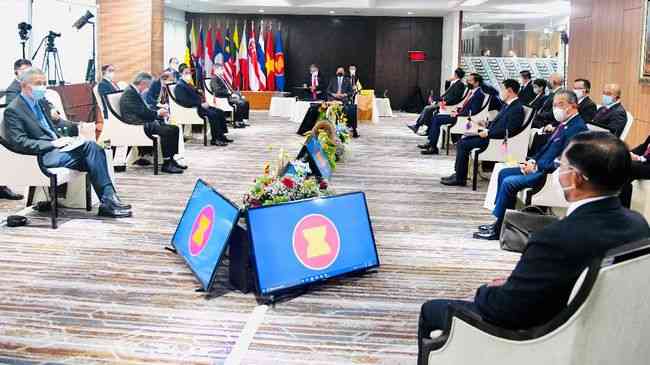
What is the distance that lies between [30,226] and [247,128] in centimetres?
968

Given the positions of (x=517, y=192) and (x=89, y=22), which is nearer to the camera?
(x=517, y=192)

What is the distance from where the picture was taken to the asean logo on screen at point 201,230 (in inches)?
195

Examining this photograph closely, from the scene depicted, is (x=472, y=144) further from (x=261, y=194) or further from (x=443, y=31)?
(x=443, y=31)

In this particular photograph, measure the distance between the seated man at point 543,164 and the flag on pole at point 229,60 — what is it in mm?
16199

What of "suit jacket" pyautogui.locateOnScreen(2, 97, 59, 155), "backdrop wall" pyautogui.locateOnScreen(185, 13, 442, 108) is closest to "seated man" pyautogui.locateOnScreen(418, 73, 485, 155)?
"suit jacket" pyautogui.locateOnScreen(2, 97, 59, 155)

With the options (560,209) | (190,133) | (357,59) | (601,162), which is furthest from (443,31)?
(601,162)

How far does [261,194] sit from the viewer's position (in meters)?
4.88

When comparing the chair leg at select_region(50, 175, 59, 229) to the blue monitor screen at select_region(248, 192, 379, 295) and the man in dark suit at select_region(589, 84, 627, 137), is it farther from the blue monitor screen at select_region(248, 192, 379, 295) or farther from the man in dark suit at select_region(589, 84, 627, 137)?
the man in dark suit at select_region(589, 84, 627, 137)

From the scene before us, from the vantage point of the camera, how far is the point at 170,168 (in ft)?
31.4

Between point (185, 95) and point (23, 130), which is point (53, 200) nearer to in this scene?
point (23, 130)

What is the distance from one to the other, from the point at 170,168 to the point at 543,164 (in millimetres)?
5004

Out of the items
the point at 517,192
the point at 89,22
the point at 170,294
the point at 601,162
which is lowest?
the point at 170,294

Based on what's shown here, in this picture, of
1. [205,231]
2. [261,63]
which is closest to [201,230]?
[205,231]

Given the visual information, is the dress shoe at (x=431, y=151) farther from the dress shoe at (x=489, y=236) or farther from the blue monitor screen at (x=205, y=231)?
the blue monitor screen at (x=205, y=231)
